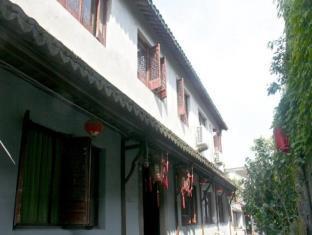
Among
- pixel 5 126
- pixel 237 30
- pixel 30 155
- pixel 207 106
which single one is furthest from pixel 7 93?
pixel 207 106

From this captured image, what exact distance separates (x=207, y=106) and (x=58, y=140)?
12.5m

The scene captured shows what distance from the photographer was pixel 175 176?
9594 mm

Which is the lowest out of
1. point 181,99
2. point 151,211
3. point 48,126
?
point 151,211

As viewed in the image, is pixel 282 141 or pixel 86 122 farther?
pixel 282 141

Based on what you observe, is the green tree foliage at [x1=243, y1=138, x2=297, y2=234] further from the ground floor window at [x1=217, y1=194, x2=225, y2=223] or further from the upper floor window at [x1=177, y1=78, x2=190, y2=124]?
the ground floor window at [x1=217, y1=194, x2=225, y2=223]

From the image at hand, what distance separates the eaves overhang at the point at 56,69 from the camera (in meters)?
2.81

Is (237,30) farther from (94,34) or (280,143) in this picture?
(94,34)

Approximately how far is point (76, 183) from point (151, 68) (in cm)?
543

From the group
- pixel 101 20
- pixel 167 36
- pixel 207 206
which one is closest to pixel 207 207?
pixel 207 206

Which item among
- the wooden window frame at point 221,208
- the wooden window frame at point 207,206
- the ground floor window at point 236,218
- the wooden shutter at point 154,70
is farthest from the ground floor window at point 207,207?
the ground floor window at point 236,218

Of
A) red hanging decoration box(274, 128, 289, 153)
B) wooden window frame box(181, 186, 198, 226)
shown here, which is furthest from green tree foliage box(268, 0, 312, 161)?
wooden window frame box(181, 186, 198, 226)

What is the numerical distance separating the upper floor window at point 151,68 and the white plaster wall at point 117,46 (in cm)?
21

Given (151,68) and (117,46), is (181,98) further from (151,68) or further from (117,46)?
(117,46)

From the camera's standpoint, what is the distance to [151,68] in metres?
9.66
